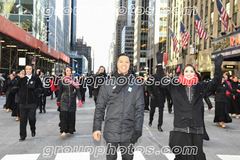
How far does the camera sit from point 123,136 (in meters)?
3.58

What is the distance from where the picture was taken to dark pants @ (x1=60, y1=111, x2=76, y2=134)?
7.43 metres

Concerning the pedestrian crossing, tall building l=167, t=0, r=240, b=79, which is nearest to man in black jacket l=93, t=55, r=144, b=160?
the pedestrian crossing

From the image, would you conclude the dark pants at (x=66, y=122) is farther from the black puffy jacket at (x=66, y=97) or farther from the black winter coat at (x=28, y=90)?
the black winter coat at (x=28, y=90)

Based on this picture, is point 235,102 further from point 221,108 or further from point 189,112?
point 189,112

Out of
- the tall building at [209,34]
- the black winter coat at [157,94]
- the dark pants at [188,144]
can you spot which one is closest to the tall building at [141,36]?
the tall building at [209,34]

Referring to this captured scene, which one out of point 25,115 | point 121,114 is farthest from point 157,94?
point 121,114

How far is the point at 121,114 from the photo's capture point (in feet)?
11.8

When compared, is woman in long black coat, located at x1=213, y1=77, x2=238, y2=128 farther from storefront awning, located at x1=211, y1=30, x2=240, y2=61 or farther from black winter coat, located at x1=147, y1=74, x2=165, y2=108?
storefront awning, located at x1=211, y1=30, x2=240, y2=61

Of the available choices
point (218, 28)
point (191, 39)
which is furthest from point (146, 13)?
point (218, 28)

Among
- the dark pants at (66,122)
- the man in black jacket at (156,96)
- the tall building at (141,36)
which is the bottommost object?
the dark pants at (66,122)

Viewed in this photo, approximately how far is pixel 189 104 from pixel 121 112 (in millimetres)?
1324

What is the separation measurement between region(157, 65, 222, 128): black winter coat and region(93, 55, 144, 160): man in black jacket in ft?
2.98

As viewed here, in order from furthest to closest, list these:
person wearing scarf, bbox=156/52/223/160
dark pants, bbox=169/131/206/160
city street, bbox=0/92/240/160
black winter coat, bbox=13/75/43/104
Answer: black winter coat, bbox=13/75/43/104 → city street, bbox=0/92/240/160 → person wearing scarf, bbox=156/52/223/160 → dark pants, bbox=169/131/206/160

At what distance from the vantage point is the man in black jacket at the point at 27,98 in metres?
6.96
